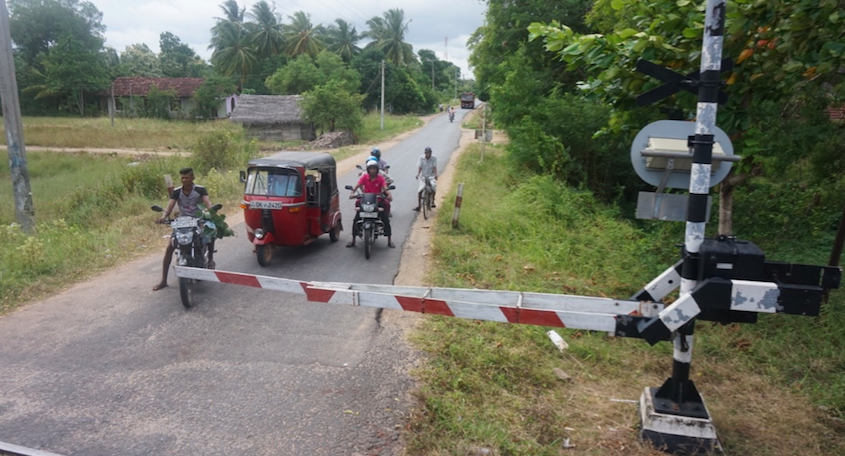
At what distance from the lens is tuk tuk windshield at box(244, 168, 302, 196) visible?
28.4ft

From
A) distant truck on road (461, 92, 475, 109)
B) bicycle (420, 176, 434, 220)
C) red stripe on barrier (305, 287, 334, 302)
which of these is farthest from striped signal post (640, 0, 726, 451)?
distant truck on road (461, 92, 475, 109)

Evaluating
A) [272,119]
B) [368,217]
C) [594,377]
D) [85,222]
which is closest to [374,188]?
[368,217]

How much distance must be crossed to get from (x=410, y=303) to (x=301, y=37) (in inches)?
2242

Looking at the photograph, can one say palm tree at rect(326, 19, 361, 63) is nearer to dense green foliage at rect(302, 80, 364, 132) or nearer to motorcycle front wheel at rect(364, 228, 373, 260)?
dense green foliage at rect(302, 80, 364, 132)

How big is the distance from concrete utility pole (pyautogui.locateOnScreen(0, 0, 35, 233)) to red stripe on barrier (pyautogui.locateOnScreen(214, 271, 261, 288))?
7.89m

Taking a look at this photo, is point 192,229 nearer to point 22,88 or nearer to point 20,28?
point 22,88

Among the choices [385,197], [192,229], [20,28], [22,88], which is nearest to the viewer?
[192,229]

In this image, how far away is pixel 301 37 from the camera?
2232 inches

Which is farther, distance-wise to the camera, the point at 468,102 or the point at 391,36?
the point at 468,102

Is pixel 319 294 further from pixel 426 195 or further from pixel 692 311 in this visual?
pixel 426 195

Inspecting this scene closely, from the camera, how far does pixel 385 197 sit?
32.9 feet

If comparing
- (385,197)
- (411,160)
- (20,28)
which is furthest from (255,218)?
(20,28)

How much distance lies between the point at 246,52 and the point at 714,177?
56.4m

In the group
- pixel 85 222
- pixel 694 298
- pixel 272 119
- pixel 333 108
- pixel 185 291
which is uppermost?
pixel 333 108
